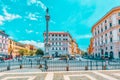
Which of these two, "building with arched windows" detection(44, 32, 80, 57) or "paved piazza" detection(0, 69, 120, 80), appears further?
"building with arched windows" detection(44, 32, 80, 57)

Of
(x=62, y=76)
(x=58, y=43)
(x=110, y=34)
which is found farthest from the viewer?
(x=58, y=43)

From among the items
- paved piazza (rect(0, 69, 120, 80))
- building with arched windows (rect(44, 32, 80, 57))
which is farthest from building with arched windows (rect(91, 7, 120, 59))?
paved piazza (rect(0, 69, 120, 80))

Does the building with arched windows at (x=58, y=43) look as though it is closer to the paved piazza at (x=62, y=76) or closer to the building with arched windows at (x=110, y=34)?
the building with arched windows at (x=110, y=34)

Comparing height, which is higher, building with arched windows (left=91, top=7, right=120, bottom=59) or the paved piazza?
building with arched windows (left=91, top=7, right=120, bottom=59)

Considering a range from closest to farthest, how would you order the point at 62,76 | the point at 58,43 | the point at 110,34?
1. the point at 62,76
2. the point at 110,34
3. the point at 58,43

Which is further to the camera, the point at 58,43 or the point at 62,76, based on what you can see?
the point at 58,43

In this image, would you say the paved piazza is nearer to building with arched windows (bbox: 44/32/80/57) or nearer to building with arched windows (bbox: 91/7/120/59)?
building with arched windows (bbox: 91/7/120/59)

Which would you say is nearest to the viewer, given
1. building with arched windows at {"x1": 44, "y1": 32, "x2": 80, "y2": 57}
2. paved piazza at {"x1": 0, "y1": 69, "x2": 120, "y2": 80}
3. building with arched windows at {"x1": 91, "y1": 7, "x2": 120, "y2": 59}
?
paved piazza at {"x1": 0, "y1": 69, "x2": 120, "y2": 80}

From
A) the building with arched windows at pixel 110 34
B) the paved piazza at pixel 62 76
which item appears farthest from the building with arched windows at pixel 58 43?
the paved piazza at pixel 62 76

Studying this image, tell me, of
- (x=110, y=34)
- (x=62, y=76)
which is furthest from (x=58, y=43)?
(x=62, y=76)

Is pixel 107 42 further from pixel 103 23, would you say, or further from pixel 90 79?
pixel 90 79

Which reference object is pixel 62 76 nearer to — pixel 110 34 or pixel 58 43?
pixel 110 34

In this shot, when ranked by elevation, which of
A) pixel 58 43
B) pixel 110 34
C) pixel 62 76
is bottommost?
pixel 62 76

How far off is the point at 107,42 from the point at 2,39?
46633mm
